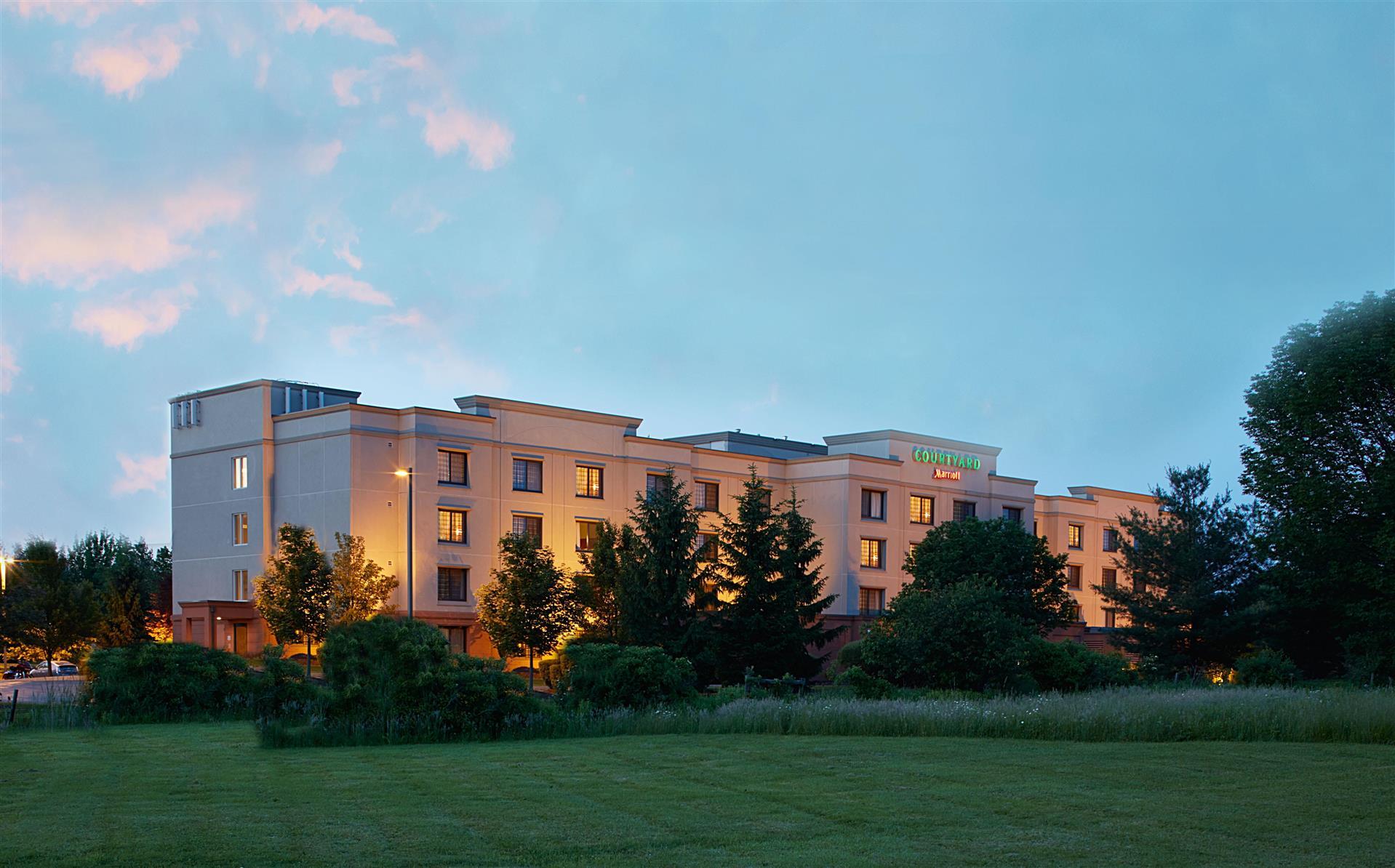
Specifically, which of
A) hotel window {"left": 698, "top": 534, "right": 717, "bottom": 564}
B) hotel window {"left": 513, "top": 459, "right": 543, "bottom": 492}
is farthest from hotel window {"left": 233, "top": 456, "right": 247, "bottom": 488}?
hotel window {"left": 698, "top": 534, "right": 717, "bottom": 564}

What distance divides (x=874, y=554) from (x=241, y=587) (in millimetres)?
35963

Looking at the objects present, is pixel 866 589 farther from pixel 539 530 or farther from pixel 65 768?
pixel 65 768

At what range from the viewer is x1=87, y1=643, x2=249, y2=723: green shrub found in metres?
30.2

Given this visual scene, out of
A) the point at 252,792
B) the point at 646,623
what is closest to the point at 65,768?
the point at 252,792

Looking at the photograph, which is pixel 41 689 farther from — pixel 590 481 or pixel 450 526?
pixel 590 481

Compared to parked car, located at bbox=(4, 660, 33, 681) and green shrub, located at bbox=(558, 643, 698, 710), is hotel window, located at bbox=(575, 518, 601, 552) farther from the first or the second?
parked car, located at bbox=(4, 660, 33, 681)

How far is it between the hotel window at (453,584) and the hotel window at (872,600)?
25.4 meters

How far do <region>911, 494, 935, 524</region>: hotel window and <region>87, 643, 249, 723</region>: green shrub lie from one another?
5228 centimetres

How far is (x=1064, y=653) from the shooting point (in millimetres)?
44062

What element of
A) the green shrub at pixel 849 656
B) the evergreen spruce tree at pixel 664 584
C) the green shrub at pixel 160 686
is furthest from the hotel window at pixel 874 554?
the green shrub at pixel 160 686

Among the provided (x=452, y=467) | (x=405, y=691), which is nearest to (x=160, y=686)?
(x=405, y=691)

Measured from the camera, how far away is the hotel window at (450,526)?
2306 inches

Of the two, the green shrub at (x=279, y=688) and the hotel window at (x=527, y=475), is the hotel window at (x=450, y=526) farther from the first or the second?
the green shrub at (x=279, y=688)

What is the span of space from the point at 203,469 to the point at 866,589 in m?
37.7
